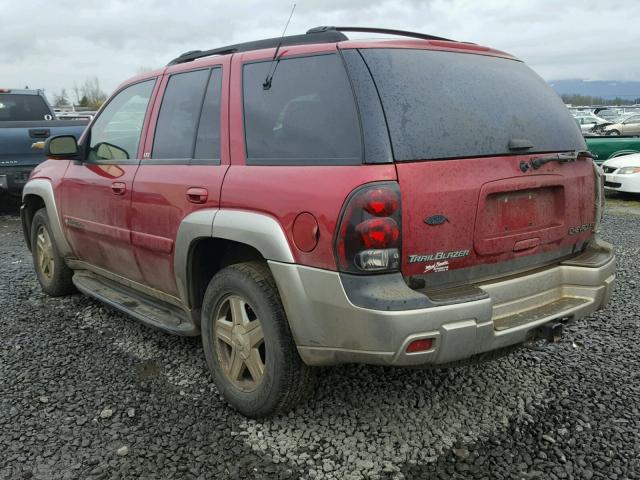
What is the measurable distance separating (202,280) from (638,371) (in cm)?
264

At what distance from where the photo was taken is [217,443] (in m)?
2.78

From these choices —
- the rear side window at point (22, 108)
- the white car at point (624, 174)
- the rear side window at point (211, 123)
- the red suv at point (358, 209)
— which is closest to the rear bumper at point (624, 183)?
the white car at point (624, 174)

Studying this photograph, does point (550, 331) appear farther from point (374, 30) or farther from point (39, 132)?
point (39, 132)

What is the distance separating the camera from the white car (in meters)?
10.8

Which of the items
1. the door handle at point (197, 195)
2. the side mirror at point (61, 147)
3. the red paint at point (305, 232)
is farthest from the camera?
the side mirror at point (61, 147)

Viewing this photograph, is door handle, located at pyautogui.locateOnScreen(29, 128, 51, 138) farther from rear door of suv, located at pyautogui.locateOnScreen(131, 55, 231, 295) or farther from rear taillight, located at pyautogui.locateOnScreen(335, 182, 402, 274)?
rear taillight, located at pyautogui.locateOnScreen(335, 182, 402, 274)

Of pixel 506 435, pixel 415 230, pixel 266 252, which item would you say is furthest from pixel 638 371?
pixel 266 252

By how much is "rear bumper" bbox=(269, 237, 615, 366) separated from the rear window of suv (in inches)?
24.7

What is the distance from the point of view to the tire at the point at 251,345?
271cm

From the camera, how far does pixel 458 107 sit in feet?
8.75

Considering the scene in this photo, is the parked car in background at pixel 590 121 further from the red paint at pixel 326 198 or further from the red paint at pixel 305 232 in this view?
the red paint at pixel 305 232

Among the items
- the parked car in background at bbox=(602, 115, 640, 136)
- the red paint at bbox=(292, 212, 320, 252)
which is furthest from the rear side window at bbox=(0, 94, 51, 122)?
the parked car in background at bbox=(602, 115, 640, 136)

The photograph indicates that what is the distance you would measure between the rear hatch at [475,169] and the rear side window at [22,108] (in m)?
9.15

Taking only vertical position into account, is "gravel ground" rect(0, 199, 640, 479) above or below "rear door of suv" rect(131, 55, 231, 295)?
below
